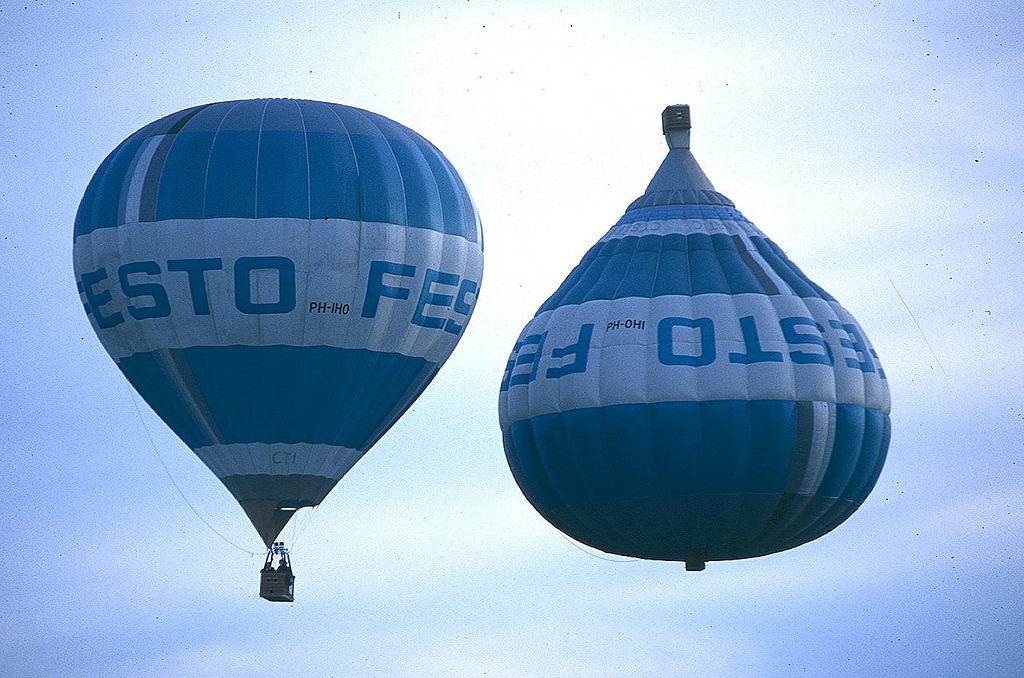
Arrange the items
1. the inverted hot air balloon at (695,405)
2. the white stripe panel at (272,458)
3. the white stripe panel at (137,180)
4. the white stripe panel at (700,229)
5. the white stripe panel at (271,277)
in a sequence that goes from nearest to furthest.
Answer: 1. the inverted hot air balloon at (695,405)
2. the white stripe panel at (271,277)
3. the white stripe panel at (137,180)
4. the white stripe panel at (272,458)
5. the white stripe panel at (700,229)

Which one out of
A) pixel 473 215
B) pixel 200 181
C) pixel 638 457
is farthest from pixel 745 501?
pixel 200 181

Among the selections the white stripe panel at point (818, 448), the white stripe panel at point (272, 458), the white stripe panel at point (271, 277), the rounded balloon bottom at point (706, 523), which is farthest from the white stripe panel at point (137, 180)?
the white stripe panel at point (818, 448)

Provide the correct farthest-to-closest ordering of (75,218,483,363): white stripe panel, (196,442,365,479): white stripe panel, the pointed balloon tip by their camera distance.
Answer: the pointed balloon tip
(196,442,365,479): white stripe panel
(75,218,483,363): white stripe panel

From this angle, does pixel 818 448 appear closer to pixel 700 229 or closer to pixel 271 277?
pixel 700 229

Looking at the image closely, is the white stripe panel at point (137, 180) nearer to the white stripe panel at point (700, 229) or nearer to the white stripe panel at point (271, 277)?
the white stripe panel at point (271, 277)

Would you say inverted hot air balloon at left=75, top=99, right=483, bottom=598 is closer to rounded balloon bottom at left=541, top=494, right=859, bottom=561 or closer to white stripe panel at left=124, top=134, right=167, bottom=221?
white stripe panel at left=124, top=134, right=167, bottom=221

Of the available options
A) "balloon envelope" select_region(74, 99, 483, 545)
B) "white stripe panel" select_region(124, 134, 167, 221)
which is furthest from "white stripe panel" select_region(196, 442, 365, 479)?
"white stripe panel" select_region(124, 134, 167, 221)

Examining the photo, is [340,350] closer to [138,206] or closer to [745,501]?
[138,206]
